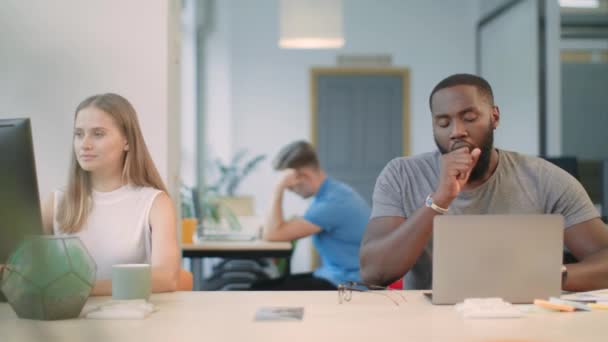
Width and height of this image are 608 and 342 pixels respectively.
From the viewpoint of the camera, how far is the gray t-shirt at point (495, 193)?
1.98 m

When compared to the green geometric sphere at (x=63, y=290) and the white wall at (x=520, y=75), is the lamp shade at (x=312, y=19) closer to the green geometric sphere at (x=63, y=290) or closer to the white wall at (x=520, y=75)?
the white wall at (x=520, y=75)

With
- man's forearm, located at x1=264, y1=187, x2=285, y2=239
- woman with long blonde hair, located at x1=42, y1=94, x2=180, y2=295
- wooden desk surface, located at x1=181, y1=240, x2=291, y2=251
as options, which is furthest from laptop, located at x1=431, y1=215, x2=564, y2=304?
man's forearm, located at x1=264, y1=187, x2=285, y2=239

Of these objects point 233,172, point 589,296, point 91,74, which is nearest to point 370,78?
point 233,172

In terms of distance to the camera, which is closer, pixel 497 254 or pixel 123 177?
pixel 497 254

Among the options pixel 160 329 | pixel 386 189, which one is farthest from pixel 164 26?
pixel 160 329

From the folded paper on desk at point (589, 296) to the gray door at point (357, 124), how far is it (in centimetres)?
638

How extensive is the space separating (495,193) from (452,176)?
239 millimetres

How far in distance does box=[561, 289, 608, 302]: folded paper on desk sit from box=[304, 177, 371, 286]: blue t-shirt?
176 cm

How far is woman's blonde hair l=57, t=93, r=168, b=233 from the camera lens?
200cm

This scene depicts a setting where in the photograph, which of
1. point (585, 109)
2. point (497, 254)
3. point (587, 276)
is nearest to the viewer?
point (497, 254)

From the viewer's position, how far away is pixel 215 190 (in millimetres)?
7031

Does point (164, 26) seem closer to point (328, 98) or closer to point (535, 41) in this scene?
point (535, 41)

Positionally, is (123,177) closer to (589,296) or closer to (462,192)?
(462,192)

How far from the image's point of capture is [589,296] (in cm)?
155
